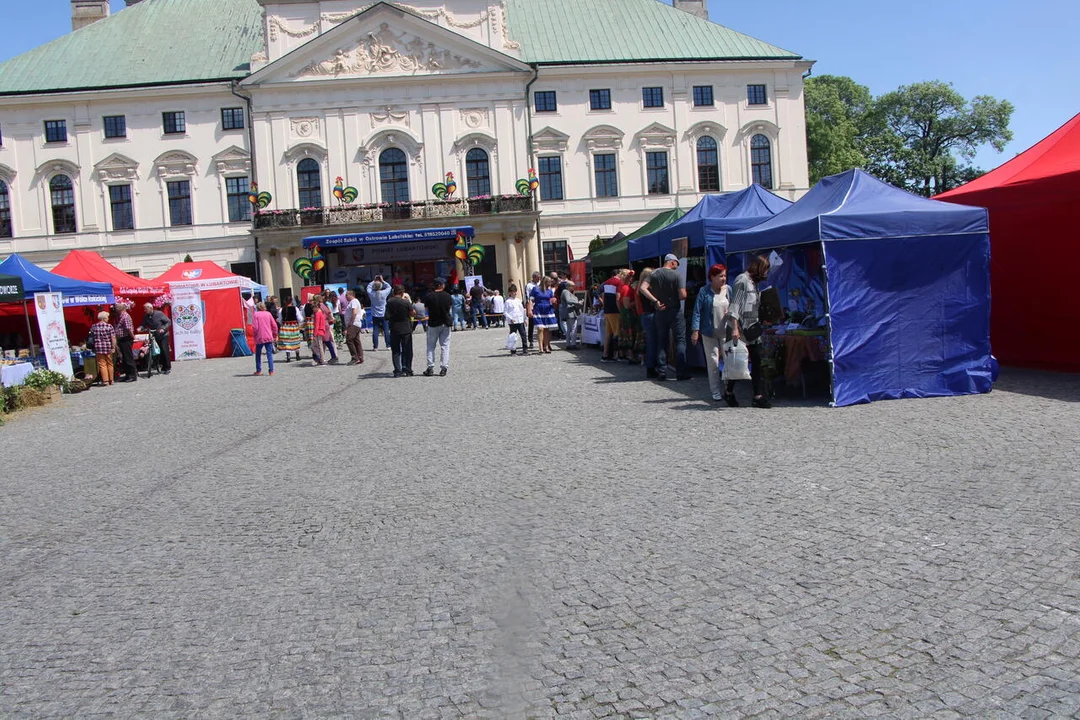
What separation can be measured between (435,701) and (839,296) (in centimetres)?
848

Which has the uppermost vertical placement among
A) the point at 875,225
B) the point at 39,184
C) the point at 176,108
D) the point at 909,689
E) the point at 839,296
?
the point at 176,108

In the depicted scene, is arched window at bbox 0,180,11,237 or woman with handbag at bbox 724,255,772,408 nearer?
woman with handbag at bbox 724,255,772,408

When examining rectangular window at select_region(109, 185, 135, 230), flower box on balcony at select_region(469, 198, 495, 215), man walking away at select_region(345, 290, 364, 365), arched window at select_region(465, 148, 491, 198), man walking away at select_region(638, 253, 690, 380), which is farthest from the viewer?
arched window at select_region(465, 148, 491, 198)

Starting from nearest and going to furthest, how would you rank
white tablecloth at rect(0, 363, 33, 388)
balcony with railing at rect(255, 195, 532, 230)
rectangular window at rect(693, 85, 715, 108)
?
white tablecloth at rect(0, 363, 33, 388)
balcony with railing at rect(255, 195, 532, 230)
rectangular window at rect(693, 85, 715, 108)

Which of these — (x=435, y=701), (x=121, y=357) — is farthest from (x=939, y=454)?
(x=121, y=357)

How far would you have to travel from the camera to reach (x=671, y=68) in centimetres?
4741

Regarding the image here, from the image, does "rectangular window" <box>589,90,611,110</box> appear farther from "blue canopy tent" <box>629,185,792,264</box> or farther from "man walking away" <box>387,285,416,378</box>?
"man walking away" <box>387,285,416,378</box>

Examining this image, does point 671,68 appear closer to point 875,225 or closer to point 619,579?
point 875,225

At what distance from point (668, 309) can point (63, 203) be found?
41.9 metres

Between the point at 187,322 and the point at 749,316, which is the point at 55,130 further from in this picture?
the point at 749,316

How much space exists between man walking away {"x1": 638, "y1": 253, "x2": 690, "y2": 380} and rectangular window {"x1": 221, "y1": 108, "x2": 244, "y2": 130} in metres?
37.7

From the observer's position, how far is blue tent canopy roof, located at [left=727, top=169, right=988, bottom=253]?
440 inches

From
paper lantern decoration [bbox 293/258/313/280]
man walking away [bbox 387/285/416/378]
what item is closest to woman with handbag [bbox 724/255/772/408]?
man walking away [bbox 387/285/416/378]

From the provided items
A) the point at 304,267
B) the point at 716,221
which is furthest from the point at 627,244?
the point at 304,267
